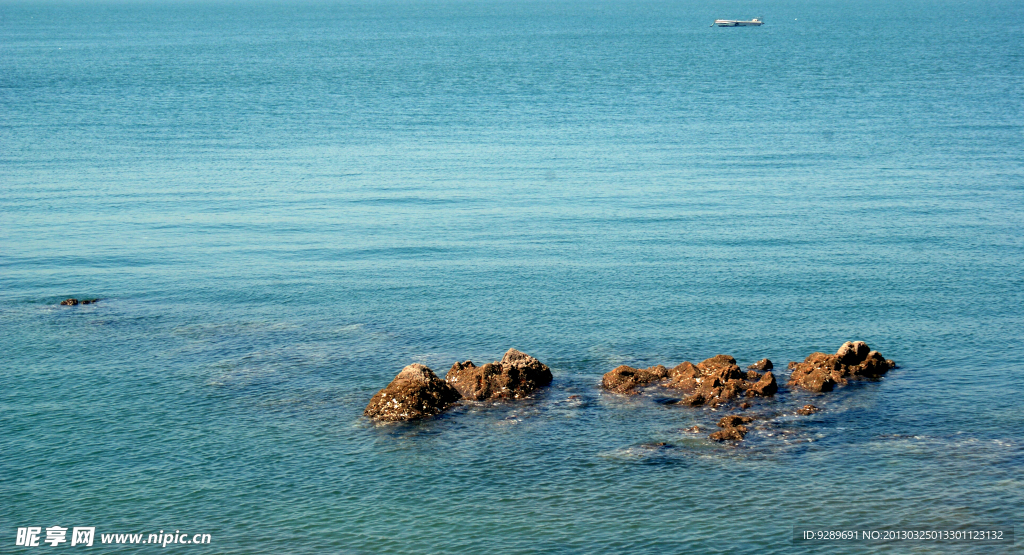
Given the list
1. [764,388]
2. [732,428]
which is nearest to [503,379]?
[732,428]

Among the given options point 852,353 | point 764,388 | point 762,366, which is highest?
point 852,353

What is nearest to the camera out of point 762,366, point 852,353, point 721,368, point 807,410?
point 807,410

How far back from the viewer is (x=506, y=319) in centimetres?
5431

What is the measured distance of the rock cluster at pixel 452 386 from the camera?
41.7 meters

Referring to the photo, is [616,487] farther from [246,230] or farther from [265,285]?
[246,230]

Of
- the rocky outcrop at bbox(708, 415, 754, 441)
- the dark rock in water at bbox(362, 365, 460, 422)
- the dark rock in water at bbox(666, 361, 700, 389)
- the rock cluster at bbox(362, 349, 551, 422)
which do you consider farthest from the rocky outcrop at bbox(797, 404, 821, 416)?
the dark rock in water at bbox(362, 365, 460, 422)

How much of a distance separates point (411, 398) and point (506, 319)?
13645mm

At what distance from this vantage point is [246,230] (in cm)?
7375

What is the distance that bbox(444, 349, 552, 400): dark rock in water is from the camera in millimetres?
43344

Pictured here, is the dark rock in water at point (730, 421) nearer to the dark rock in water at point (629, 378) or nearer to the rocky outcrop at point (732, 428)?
the rocky outcrop at point (732, 428)

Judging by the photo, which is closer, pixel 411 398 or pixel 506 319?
pixel 411 398

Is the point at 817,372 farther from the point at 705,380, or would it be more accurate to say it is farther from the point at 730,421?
the point at 730,421

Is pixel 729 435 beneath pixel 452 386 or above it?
beneath

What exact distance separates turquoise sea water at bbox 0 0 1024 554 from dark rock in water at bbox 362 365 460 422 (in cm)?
93
